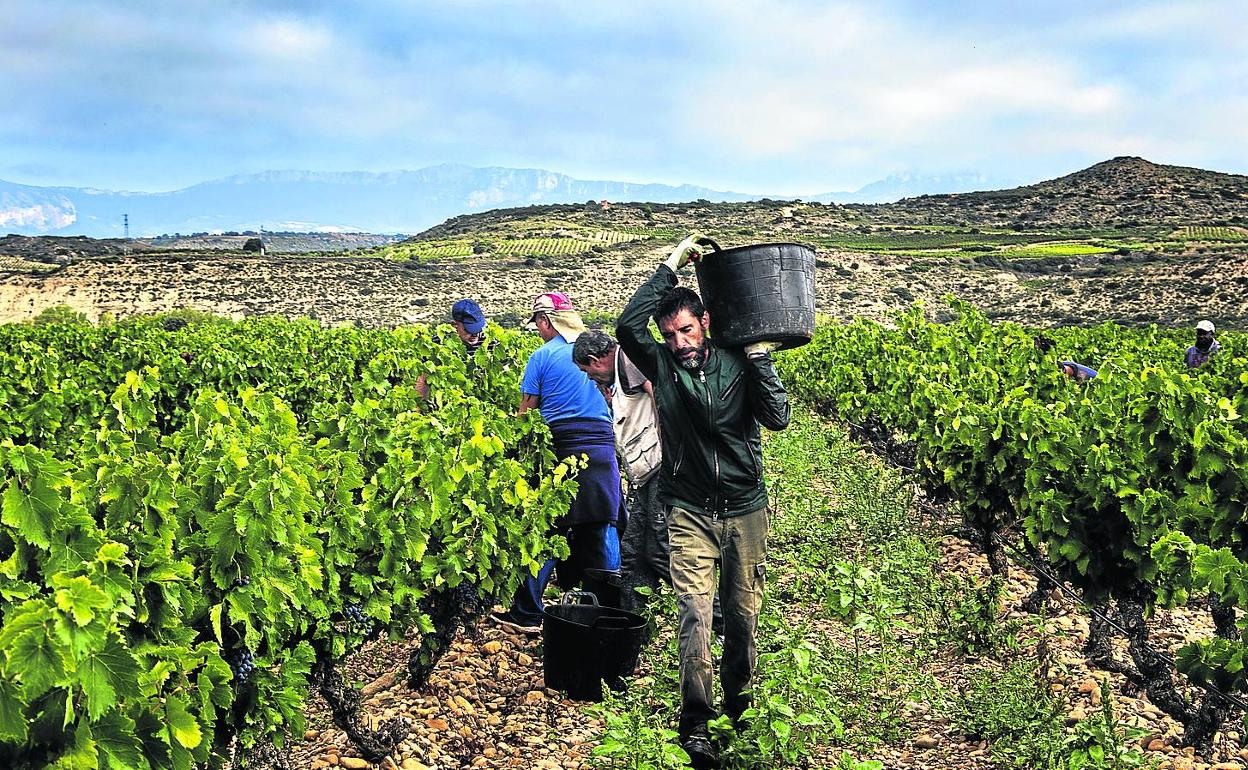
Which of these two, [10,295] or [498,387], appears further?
[10,295]

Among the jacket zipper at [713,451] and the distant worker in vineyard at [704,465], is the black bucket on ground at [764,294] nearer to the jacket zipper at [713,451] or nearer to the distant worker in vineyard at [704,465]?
the distant worker in vineyard at [704,465]

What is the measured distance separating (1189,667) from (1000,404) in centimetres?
325

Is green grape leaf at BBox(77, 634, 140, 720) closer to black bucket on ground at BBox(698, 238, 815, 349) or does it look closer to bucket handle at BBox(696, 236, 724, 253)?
black bucket on ground at BBox(698, 238, 815, 349)

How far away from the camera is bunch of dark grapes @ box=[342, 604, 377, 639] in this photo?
13.5ft

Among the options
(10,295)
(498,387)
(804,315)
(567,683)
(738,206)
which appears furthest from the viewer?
(738,206)

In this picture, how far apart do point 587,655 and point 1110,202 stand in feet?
316

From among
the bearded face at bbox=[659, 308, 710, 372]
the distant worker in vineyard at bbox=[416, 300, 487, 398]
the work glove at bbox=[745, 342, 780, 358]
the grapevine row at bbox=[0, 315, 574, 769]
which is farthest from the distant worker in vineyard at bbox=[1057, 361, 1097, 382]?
the bearded face at bbox=[659, 308, 710, 372]

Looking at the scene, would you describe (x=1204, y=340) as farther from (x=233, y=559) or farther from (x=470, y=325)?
(x=233, y=559)

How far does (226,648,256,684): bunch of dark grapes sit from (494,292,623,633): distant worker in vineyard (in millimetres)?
2622

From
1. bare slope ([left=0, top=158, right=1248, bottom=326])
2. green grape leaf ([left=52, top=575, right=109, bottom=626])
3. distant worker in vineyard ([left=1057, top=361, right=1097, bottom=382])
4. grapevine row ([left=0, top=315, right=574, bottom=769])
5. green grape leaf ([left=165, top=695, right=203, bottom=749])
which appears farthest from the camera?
bare slope ([left=0, top=158, right=1248, bottom=326])

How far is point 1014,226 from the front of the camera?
85.0 meters

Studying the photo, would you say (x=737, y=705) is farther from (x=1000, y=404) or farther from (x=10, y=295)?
(x=10, y=295)

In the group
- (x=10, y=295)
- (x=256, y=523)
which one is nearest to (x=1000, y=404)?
(x=256, y=523)

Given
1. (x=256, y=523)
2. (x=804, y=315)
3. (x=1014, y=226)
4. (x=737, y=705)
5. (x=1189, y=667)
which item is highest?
(x=1014, y=226)
